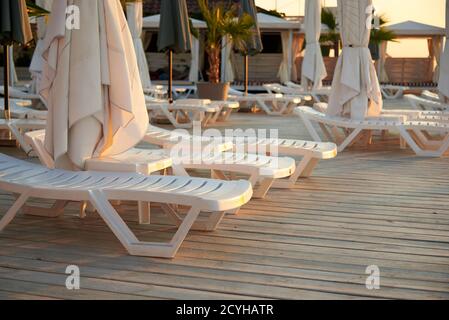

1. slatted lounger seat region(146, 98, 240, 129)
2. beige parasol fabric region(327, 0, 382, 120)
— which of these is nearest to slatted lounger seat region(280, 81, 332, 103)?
slatted lounger seat region(146, 98, 240, 129)

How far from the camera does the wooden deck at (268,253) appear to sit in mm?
2775

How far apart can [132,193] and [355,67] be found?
4874 mm

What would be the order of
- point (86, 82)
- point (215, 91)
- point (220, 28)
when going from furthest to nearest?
point (220, 28)
point (215, 91)
point (86, 82)

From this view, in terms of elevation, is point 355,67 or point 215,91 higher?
point 355,67

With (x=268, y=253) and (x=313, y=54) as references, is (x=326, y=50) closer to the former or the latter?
(x=313, y=54)

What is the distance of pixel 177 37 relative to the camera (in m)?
9.18

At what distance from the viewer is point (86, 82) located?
12.8ft

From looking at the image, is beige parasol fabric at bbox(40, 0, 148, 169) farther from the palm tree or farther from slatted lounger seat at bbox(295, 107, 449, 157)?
the palm tree

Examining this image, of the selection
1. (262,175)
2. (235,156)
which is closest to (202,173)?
(235,156)

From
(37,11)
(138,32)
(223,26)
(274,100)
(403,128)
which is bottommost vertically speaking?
(274,100)

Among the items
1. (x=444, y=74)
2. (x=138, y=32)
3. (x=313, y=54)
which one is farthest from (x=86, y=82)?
(x=313, y=54)

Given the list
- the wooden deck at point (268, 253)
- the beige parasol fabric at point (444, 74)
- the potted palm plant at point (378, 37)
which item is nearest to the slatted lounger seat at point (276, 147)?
the wooden deck at point (268, 253)

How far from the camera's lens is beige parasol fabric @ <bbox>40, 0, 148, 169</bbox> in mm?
3898

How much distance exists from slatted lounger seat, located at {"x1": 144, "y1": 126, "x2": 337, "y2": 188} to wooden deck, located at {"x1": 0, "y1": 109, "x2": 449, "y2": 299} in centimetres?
27
